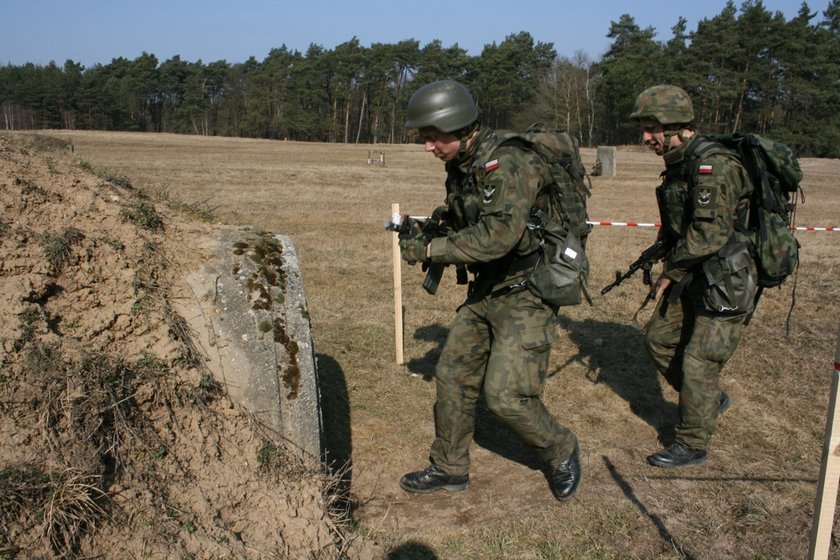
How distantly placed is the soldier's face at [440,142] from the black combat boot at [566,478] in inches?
79.8

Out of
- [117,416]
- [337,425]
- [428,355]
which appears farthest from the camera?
[428,355]

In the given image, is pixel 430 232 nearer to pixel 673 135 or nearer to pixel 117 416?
pixel 673 135

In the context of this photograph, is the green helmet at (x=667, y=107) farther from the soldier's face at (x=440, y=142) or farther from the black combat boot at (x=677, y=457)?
the black combat boot at (x=677, y=457)

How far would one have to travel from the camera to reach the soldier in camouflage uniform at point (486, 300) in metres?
3.98

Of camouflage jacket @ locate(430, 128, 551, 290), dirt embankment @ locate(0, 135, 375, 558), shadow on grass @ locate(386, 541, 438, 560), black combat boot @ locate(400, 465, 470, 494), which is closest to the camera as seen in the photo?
dirt embankment @ locate(0, 135, 375, 558)

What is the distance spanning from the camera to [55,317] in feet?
10.8

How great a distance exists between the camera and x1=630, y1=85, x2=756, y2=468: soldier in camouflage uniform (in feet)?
15.4

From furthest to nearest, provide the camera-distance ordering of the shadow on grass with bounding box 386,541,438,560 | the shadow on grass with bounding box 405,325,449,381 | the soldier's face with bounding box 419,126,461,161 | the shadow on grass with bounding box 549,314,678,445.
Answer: the shadow on grass with bounding box 405,325,449,381
the shadow on grass with bounding box 549,314,678,445
the soldier's face with bounding box 419,126,461,161
the shadow on grass with bounding box 386,541,438,560

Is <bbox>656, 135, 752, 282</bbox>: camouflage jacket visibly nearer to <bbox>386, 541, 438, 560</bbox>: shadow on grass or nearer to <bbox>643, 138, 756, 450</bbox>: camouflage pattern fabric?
<bbox>643, 138, 756, 450</bbox>: camouflage pattern fabric

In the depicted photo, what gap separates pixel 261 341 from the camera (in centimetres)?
376

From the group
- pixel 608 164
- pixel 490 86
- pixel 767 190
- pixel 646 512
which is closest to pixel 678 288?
pixel 767 190

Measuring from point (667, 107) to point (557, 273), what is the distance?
5.19 ft

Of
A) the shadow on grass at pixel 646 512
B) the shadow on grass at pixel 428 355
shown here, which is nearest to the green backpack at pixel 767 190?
the shadow on grass at pixel 646 512

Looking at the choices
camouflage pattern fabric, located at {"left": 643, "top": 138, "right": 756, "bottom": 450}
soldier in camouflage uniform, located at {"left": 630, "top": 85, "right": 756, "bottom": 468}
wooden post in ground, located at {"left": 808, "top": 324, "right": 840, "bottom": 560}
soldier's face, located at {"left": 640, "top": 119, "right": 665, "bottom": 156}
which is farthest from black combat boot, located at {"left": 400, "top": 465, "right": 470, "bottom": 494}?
soldier's face, located at {"left": 640, "top": 119, "right": 665, "bottom": 156}
